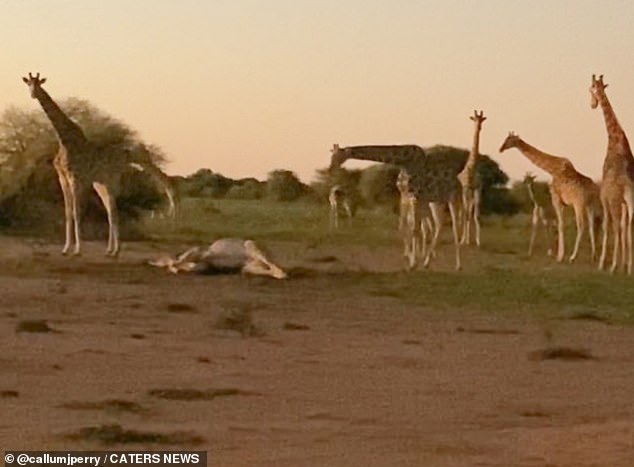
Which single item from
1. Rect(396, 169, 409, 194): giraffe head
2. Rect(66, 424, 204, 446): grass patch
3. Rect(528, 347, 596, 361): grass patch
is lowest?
Rect(66, 424, 204, 446): grass patch

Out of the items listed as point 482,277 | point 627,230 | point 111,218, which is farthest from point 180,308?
point 627,230

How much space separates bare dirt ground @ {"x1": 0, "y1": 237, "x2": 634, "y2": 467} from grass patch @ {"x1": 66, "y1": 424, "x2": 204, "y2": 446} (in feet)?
0.05

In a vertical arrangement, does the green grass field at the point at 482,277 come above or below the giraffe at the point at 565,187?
below

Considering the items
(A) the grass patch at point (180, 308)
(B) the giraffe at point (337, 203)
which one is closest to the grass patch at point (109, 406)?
(A) the grass patch at point (180, 308)

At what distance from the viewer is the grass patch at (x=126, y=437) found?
7332 millimetres

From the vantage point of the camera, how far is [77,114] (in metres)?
32.2

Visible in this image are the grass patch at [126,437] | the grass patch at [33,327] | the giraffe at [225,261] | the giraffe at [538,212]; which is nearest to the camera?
the grass patch at [126,437]

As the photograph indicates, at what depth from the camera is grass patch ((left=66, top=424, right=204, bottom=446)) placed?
7332 mm

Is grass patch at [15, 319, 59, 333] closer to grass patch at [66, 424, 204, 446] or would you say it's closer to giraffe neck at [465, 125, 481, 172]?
grass patch at [66, 424, 204, 446]

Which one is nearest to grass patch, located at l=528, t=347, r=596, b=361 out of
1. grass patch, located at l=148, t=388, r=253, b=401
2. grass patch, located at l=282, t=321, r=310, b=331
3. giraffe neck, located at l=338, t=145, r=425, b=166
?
grass patch, located at l=282, t=321, r=310, b=331

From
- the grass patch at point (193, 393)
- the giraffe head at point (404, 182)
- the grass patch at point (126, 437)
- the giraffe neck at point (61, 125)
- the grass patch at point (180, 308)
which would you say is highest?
the giraffe neck at point (61, 125)

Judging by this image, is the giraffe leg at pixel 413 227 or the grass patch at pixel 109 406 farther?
the giraffe leg at pixel 413 227

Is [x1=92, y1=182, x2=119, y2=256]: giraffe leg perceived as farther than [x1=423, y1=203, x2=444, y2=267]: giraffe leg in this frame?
Yes

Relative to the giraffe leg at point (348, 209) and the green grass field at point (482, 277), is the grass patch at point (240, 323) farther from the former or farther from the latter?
the giraffe leg at point (348, 209)
